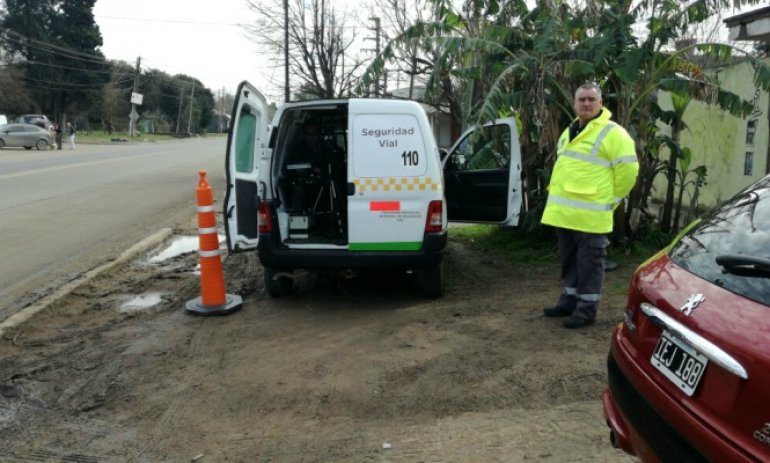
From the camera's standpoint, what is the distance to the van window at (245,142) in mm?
6168

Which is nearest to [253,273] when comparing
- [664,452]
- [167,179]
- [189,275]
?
[189,275]

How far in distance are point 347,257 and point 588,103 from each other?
2454 millimetres

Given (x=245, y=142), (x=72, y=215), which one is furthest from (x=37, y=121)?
(x=245, y=142)

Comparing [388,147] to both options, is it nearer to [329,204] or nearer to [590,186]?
[329,204]

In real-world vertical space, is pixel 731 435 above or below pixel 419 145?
below

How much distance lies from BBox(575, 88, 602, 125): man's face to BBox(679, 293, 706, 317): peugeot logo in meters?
2.93

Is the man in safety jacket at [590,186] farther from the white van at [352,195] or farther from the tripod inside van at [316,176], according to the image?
the tripod inside van at [316,176]

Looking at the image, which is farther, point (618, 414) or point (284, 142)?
point (284, 142)

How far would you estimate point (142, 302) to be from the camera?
6.76 metres

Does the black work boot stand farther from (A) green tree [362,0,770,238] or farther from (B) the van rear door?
(A) green tree [362,0,770,238]

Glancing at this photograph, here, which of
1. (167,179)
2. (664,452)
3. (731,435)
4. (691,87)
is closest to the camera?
(731,435)

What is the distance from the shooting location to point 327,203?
7.38 meters

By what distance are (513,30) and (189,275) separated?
492 centimetres

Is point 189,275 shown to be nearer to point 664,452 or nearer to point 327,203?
point 327,203
